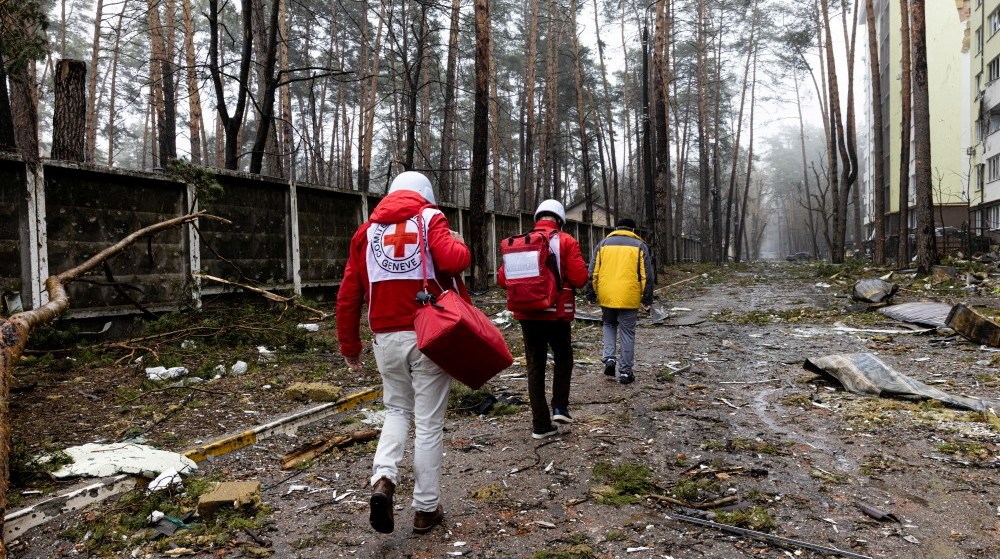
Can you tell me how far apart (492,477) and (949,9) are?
47933mm

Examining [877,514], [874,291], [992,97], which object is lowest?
[877,514]

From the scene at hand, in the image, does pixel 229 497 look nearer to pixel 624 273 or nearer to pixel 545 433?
pixel 545 433

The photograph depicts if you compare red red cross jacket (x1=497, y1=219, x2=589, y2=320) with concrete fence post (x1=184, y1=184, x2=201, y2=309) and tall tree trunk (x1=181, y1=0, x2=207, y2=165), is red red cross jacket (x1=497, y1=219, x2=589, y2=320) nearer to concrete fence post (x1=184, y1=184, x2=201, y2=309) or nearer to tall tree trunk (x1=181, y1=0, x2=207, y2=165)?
concrete fence post (x1=184, y1=184, x2=201, y2=309)

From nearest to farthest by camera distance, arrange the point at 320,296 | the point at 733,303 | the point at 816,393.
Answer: the point at 816,393
the point at 320,296
the point at 733,303

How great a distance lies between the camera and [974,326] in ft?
28.5

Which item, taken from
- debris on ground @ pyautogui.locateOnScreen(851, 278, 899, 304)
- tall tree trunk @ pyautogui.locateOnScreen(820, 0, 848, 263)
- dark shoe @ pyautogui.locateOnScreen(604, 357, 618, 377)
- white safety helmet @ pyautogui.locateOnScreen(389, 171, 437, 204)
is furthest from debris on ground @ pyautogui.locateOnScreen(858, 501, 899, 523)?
tall tree trunk @ pyautogui.locateOnScreen(820, 0, 848, 263)

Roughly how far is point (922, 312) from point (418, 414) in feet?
35.1

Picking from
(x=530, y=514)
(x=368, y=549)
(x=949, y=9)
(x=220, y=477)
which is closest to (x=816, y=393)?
(x=530, y=514)

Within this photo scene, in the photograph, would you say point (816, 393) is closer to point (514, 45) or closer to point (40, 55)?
point (40, 55)

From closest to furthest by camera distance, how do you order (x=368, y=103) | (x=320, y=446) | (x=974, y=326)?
(x=320, y=446) < (x=974, y=326) < (x=368, y=103)

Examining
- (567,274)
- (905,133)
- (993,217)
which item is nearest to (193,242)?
(567,274)

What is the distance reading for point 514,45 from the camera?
3747cm

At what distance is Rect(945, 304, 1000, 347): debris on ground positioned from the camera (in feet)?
27.3

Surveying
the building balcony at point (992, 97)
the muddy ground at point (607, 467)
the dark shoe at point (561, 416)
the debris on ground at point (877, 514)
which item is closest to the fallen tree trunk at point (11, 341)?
the muddy ground at point (607, 467)
